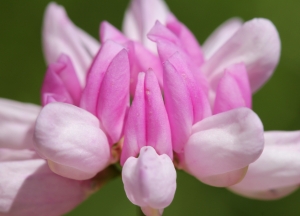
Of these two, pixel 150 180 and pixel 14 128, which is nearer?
pixel 150 180

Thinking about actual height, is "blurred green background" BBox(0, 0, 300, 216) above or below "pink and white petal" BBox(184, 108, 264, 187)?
below

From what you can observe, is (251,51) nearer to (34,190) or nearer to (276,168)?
(276,168)

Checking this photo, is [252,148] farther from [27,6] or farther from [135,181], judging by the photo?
[27,6]

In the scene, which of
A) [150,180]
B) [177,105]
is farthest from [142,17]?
[150,180]

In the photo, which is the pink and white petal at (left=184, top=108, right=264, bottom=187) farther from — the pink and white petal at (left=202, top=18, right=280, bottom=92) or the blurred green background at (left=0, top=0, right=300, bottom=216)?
the blurred green background at (left=0, top=0, right=300, bottom=216)

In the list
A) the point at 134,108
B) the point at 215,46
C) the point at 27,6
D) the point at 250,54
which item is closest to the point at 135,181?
the point at 134,108

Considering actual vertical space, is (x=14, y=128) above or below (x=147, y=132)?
below

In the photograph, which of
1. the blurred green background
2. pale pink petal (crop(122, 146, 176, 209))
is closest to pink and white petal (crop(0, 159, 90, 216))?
pale pink petal (crop(122, 146, 176, 209))
